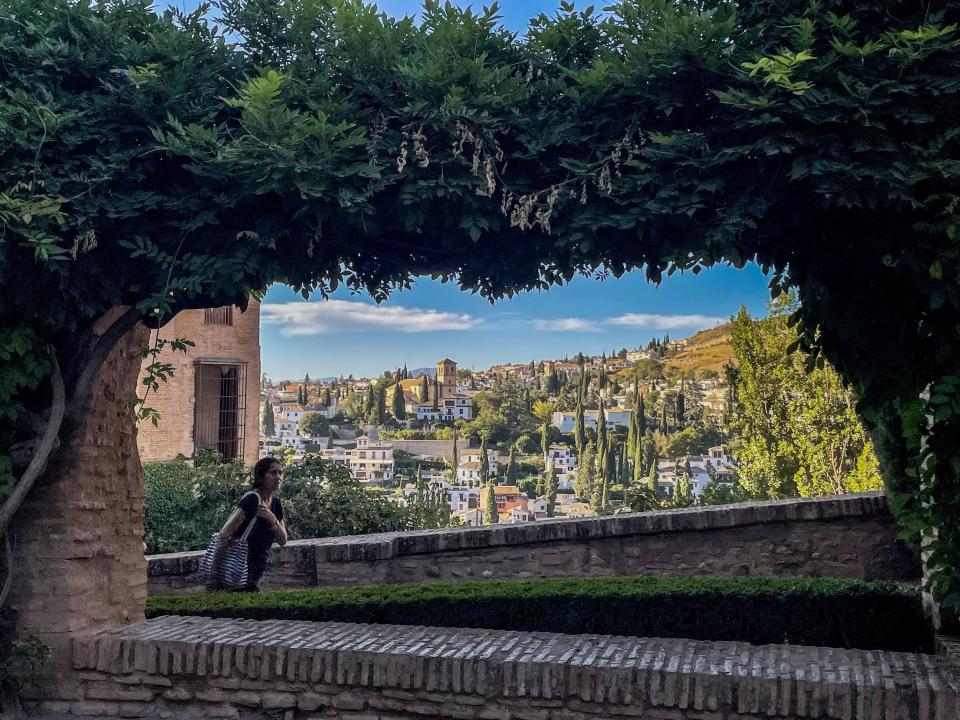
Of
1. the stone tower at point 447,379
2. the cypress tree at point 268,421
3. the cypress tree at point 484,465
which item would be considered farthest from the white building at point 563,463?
the cypress tree at point 268,421

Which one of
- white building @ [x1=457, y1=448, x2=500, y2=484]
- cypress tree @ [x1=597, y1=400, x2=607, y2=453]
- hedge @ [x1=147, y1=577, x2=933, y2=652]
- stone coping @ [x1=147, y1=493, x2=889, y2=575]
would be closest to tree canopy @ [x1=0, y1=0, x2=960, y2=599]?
hedge @ [x1=147, y1=577, x2=933, y2=652]

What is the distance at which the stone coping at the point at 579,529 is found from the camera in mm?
8742

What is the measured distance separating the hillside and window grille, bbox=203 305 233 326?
12.3m

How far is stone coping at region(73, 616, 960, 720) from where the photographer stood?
15.2ft

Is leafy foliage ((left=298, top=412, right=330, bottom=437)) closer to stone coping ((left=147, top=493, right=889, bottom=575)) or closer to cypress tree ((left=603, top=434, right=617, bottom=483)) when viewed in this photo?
cypress tree ((left=603, top=434, right=617, bottom=483))

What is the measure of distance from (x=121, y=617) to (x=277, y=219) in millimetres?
2956

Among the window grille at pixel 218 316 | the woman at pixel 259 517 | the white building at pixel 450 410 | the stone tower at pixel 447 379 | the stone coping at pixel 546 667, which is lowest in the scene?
the stone coping at pixel 546 667

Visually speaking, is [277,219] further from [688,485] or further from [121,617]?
[688,485]

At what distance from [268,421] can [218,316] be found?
11.8ft

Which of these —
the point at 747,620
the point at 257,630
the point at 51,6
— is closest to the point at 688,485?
the point at 747,620

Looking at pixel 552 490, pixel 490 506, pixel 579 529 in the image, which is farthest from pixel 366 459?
pixel 579 529

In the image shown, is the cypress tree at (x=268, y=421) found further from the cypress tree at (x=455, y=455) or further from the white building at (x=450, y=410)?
the cypress tree at (x=455, y=455)

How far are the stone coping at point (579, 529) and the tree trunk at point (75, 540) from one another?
2.90 metres

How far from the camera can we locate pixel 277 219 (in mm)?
5223
